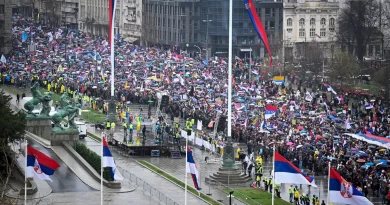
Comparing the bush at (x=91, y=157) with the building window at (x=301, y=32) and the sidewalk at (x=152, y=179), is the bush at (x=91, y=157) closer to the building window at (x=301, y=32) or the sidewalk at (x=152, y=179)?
the sidewalk at (x=152, y=179)

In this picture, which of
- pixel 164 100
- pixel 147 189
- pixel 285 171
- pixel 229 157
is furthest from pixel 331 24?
pixel 285 171

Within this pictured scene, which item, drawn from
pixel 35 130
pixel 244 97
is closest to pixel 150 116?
pixel 244 97

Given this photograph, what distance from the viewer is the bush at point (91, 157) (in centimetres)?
7681

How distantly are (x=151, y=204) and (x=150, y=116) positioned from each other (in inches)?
1351

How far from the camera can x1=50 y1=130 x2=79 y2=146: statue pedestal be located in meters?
85.9

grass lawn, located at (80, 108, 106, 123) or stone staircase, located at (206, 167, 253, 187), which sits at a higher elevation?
grass lawn, located at (80, 108, 106, 123)

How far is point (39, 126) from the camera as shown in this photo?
3442 inches

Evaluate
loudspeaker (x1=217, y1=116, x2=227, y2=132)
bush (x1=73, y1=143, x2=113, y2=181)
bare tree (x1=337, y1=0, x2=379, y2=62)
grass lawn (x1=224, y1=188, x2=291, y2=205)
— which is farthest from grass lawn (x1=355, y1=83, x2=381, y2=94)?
grass lawn (x1=224, y1=188, x2=291, y2=205)

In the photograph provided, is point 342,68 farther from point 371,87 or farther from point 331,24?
point 331,24

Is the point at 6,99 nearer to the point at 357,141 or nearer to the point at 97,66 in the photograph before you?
the point at 357,141

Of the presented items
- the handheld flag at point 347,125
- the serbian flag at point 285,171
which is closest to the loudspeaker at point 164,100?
the handheld flag at point 347,125

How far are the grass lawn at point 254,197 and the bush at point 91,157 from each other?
6890 mm

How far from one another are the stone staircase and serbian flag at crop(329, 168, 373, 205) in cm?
2134

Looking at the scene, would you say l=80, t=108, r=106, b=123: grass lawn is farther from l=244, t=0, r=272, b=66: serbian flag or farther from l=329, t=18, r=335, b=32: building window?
l=329, t=18, r=335, b=32: building window
